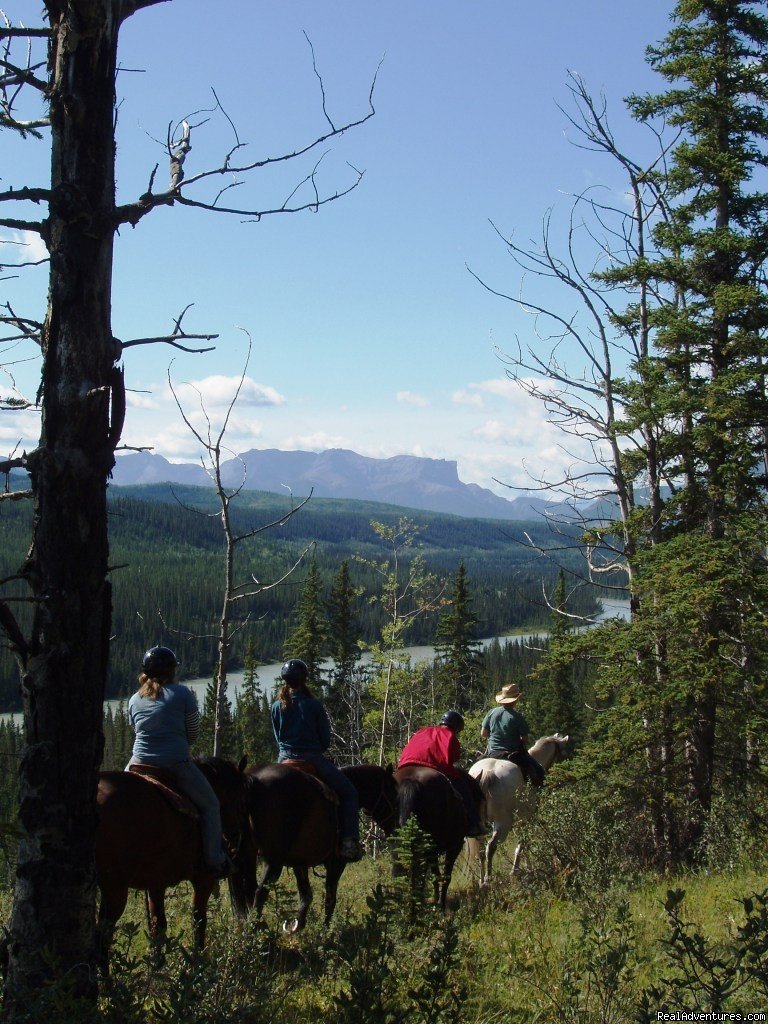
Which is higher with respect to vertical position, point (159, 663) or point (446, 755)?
point (159, 663)

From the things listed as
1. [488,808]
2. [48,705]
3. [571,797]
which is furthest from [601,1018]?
[488,808]

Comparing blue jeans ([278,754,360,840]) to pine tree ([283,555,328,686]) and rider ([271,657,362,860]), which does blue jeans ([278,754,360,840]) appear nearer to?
rider ([271,657,362,860])

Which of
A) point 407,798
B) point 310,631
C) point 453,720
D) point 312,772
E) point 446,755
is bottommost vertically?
point 310,631

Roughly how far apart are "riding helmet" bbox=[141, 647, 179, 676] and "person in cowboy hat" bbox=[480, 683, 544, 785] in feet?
21.0

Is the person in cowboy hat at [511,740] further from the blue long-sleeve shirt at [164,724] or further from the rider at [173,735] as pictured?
the blue long-sleeve shirt at [164,724]

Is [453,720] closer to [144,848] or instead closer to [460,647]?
[144,848]

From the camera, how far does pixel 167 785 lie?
6988 millimetres

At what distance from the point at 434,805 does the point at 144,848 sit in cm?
388

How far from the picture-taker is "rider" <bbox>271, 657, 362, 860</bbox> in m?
8.41

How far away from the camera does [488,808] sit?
11.7 m

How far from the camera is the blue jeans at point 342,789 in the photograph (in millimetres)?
8586

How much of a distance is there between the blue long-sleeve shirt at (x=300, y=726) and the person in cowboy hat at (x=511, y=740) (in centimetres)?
430

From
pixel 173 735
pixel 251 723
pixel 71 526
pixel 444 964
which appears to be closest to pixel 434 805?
pixel 173 735

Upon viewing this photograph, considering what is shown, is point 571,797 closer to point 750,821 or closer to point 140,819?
point 750,821
